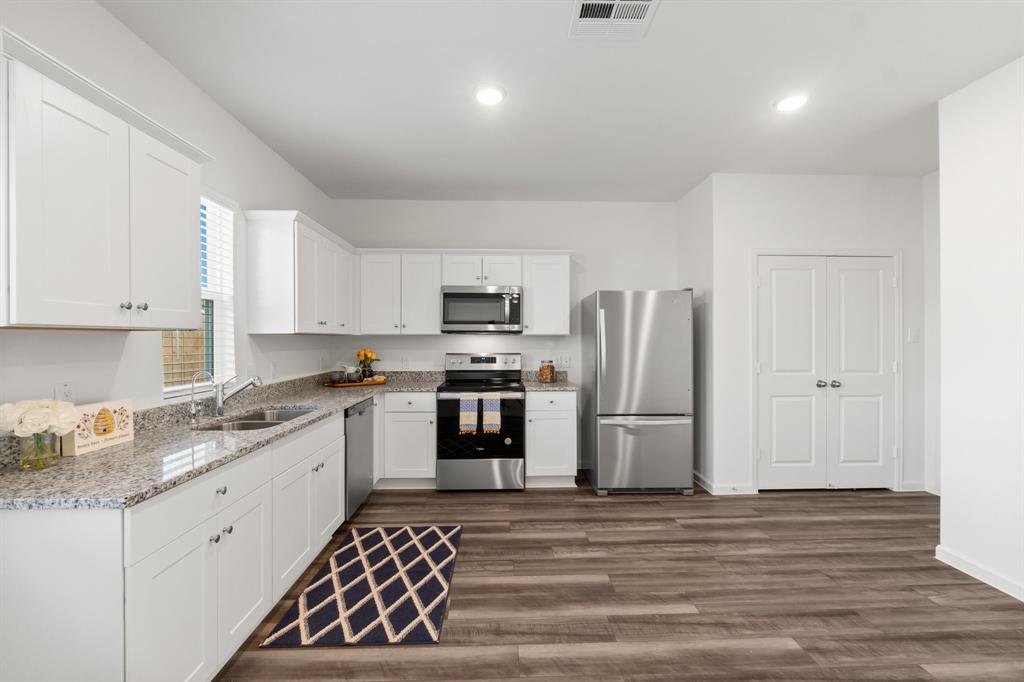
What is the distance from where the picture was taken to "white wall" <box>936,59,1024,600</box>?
2.33 m

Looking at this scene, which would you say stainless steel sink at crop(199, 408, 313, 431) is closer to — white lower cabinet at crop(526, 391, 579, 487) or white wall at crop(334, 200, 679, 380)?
white wall at crop(334, 200, 679, 380)

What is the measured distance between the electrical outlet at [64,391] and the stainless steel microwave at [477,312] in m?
2.69

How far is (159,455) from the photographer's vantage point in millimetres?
1709

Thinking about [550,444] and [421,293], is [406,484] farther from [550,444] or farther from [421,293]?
[421,293]

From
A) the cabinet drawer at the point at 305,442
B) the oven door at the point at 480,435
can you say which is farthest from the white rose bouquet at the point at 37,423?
the oven door at the point at 480,435

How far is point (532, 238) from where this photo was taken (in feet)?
15.3

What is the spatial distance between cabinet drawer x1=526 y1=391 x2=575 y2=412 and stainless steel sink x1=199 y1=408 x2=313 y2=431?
70.8 inches

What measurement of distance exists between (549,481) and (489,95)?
307 centimetres

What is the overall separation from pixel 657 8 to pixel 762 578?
9.43 ft

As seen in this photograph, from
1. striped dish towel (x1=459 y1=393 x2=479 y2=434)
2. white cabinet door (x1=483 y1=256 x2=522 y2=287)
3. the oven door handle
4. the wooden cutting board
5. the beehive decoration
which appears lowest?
striped dish towel (x1=459 y1=393 x2=479 y2=434)

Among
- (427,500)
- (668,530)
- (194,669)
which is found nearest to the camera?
(194,669)

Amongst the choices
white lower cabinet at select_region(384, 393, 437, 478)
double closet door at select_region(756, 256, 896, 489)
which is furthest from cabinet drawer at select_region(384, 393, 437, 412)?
double closet door at select_region(756, 256, 896, 489)

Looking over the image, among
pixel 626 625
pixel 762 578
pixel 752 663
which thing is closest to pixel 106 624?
pixel 626 625

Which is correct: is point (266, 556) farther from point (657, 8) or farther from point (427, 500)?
point (657, 8)
